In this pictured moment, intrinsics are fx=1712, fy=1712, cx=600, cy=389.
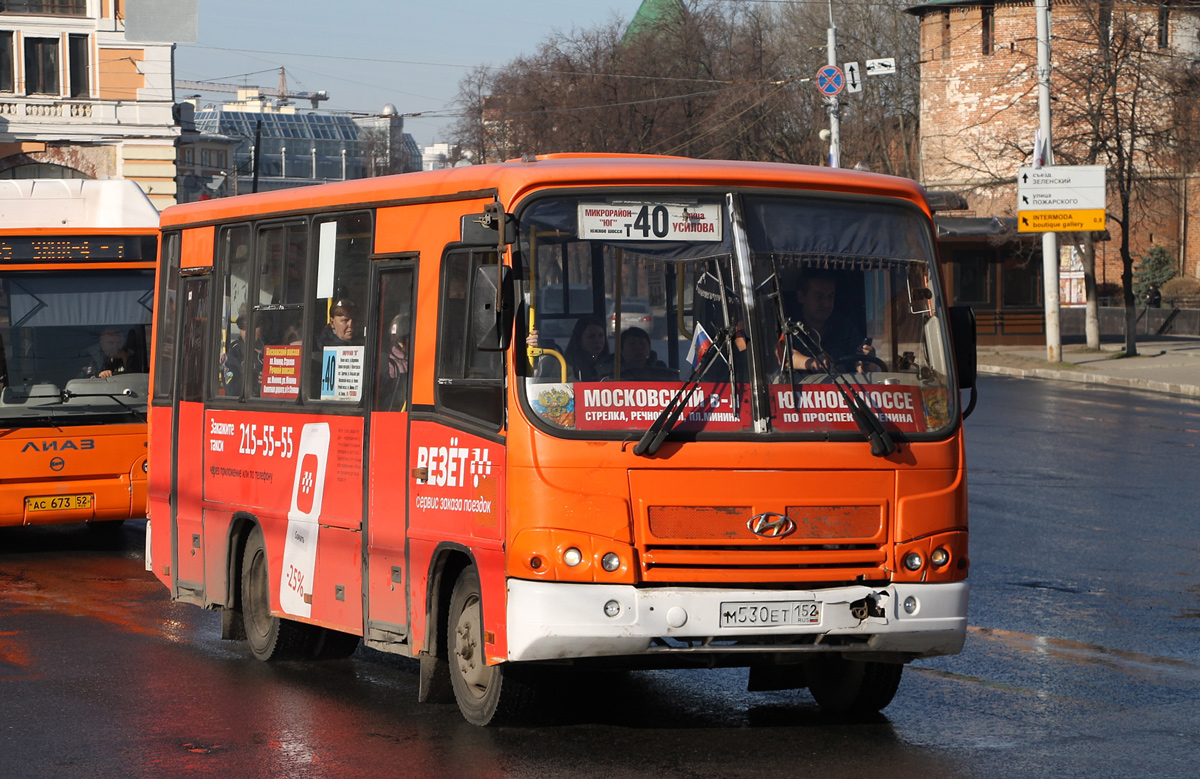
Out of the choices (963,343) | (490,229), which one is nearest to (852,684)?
(963,343)

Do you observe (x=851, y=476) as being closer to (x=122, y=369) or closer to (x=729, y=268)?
(x=729, y=268)

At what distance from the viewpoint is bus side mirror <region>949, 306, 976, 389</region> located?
24.2 ft

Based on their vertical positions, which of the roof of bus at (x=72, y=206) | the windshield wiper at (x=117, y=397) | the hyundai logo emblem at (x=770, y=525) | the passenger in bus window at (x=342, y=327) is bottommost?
the hyundai logo emblem at (x=770, y=525)

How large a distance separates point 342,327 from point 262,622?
1.88 metres

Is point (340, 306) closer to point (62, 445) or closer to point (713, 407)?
point (713, 407)

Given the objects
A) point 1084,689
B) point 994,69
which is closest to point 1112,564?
point 1084,689

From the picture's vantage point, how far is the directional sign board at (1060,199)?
1460 inches

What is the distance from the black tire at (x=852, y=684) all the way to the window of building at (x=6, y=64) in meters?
48.2

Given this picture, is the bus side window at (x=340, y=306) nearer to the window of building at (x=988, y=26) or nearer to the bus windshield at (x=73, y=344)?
the bus windshield at (x=73, y=344)

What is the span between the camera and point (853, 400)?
275 inches

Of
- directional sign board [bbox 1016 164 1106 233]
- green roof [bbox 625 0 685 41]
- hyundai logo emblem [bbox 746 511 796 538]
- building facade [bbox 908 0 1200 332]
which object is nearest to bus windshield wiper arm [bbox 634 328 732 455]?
hyundai logo emblem [bbox 746 511 796 538]

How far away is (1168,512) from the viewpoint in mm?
15320

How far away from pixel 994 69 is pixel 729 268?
67490 mm

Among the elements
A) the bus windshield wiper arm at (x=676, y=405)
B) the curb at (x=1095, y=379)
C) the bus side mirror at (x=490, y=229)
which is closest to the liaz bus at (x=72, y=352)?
the bus side mirror at (x=490, y=229)
